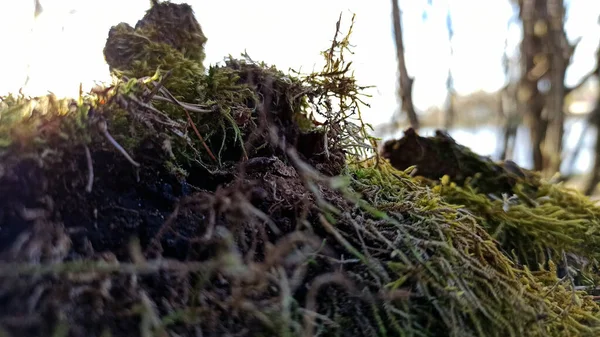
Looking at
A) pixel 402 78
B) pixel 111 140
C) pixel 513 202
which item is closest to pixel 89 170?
pixel 111 140

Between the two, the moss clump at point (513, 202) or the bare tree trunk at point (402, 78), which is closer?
the moss clump at point (513, 202)

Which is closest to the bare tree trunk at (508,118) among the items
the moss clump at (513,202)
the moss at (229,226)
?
the moss clump at (513,202)

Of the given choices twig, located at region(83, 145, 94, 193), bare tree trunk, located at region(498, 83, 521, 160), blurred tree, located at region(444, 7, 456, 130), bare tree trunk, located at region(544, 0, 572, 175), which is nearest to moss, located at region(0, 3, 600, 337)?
twig, located at region(83, 145, 94, 193)

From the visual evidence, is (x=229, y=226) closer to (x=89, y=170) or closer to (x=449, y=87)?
(x=89, y=170)

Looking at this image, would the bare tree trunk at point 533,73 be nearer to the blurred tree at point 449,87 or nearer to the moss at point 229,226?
the blurred tree at point 449,87

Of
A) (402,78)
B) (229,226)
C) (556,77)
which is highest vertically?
(556,77)

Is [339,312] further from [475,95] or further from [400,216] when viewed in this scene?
[475,95]

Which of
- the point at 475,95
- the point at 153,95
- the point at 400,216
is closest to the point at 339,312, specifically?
the point at 400,216

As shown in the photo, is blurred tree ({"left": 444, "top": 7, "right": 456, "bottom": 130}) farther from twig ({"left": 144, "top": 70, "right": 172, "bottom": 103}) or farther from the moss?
twig ({"left": 144, "top": 70, "right": 172, "bottom": 103})

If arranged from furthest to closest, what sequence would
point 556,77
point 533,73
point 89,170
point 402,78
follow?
point 533,73 → point 556,77 → point 402,78 → point 89,170
